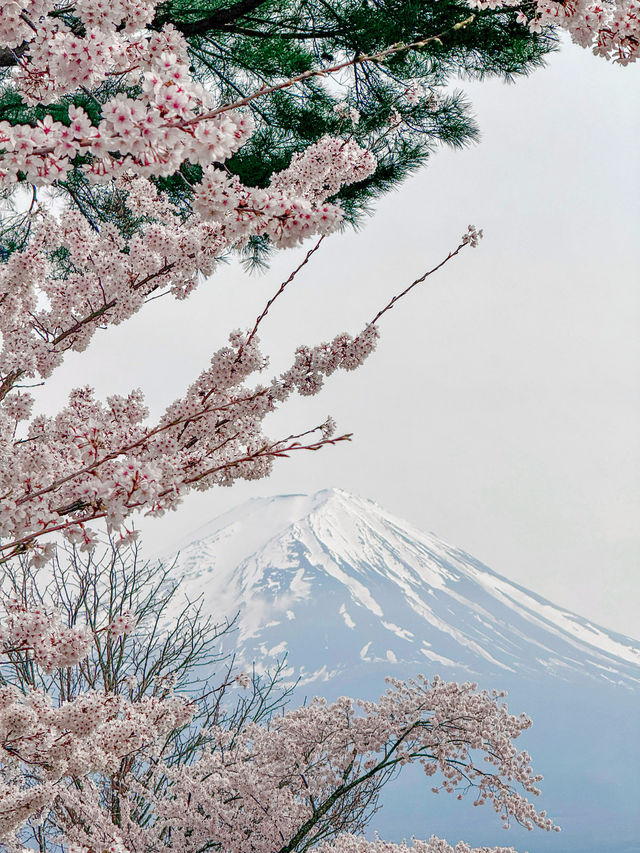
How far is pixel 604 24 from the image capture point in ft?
4.37

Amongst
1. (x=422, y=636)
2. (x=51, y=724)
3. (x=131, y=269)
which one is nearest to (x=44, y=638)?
(x=51, y=724)

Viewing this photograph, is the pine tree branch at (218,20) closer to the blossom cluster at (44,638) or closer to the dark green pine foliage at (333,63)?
the dark green pine foliage at (333,63)

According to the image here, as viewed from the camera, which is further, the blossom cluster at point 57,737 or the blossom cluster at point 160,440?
the blossom cluster at point 57,737

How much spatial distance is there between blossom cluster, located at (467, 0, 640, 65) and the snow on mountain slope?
25.7m

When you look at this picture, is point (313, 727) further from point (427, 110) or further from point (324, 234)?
point (427, 110)

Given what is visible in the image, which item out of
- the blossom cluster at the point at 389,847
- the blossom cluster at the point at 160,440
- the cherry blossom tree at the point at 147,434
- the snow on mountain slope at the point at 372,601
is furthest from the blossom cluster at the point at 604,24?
the snow on mountain slope at the point at 372,601

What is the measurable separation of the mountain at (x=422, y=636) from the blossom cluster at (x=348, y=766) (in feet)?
72.1

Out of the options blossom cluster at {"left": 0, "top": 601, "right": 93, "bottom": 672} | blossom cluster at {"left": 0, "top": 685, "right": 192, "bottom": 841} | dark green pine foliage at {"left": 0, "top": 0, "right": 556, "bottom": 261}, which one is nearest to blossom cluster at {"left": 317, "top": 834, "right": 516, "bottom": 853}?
blossom cluster at {"left": 0, "top": 685, "right": 192, "bottom": 841}

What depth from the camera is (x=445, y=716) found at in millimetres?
3074

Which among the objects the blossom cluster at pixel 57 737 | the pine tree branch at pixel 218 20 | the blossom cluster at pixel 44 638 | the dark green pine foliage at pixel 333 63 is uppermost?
the dark green pine foliage at pixel 333 63

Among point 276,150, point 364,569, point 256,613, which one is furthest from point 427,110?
point 364,569

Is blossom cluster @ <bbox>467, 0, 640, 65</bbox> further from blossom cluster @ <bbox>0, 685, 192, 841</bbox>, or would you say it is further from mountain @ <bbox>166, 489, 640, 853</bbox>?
mountain @ <bbox>166, 489, 640, 853</bbox>

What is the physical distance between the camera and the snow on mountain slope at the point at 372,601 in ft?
90.5

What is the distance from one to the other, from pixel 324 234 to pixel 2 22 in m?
0.63
